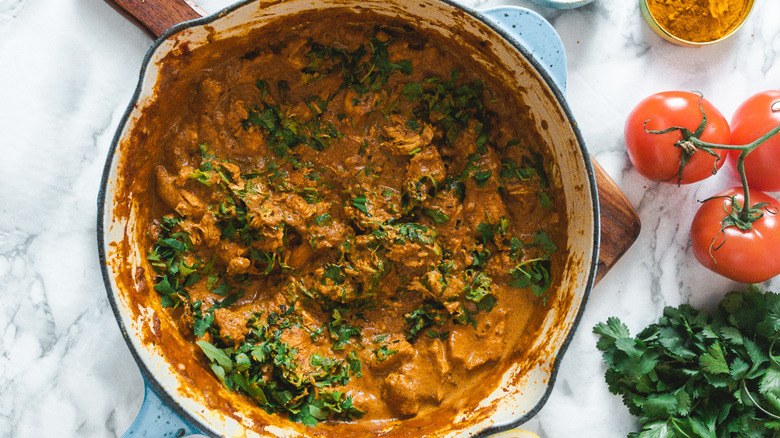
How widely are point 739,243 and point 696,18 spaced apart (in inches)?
38.1

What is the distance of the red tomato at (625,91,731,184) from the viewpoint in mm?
2457

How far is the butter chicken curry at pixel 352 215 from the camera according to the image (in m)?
2.43

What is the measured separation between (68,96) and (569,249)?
84.3 inches

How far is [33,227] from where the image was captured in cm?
260

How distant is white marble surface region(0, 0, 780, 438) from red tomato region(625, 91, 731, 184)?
0.53ft

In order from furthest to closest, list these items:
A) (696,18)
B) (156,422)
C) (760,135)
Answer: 1. (696,18)
2. (760,135)
3. (156,422)

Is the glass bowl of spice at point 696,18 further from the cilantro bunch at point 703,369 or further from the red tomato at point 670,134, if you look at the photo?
the cilantro bunch at point 703,369

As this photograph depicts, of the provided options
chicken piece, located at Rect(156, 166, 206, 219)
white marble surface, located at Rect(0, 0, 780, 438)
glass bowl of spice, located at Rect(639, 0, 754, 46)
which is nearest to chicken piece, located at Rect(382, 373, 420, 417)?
white marble surface, located at Rect(0, 0, 780, 438)

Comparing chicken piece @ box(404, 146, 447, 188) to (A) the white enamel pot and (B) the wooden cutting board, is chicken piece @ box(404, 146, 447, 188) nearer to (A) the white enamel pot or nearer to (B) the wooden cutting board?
(A) the white enamel pot

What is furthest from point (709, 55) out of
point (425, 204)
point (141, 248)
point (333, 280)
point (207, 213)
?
point (141, 248)

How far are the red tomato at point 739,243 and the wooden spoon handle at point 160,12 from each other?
223 centimetres

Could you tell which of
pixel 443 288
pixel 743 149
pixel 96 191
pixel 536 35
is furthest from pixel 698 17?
pixel 96 191

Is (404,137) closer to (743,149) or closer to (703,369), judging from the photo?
(743,149)

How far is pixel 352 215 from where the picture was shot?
97.2 inches
